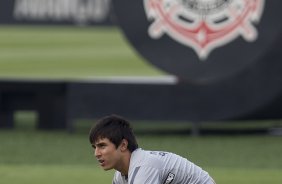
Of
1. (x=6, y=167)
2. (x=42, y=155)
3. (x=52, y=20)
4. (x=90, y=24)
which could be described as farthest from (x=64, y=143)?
(x=90, y=24)

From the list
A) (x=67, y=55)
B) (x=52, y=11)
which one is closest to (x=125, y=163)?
(x=52, y=11)

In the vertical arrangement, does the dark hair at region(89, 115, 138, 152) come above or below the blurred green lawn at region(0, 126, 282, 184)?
above

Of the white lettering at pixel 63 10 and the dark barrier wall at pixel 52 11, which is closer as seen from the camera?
the dark barrier wall at pixel 52 11

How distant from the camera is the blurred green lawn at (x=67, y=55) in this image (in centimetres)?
3014

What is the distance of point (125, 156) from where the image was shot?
7.60 meters

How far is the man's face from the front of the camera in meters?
7.50

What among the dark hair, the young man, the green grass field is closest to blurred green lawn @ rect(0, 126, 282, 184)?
the green grass field

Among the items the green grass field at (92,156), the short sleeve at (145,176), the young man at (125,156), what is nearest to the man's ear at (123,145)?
the young man at (125,156)

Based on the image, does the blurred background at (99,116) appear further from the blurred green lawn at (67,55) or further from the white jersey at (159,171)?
the blurred green lawn at (67,55)

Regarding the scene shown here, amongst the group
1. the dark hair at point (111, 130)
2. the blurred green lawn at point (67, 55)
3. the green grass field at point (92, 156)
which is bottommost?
the blurred green lawn at point (67, 55)

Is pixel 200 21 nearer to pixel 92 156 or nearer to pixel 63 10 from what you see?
pixel 92 156

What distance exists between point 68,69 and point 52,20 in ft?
5.46

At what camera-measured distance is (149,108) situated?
56.7 feet

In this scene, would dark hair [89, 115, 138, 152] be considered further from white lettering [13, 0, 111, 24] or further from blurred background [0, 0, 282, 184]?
white lettering [13, 0, 111, 24]
